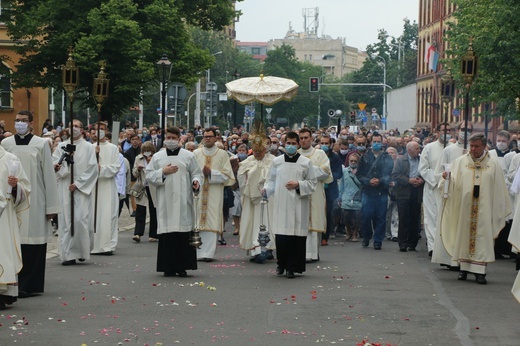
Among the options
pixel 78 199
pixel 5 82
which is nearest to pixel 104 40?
pixel 5 82

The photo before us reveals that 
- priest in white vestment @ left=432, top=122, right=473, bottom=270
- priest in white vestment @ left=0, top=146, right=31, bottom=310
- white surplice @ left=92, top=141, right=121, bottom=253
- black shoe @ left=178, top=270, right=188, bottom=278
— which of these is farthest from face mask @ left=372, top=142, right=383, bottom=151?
priest in white vestment @ left=0, top=146, right=31, bottom=310

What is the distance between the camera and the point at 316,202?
60.6ft

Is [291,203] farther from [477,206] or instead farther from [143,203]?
Answer: [143,203]

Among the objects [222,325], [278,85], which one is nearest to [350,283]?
[222,325]

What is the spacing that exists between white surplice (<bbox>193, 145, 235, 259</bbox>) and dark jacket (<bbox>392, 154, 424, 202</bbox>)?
10.8 ft

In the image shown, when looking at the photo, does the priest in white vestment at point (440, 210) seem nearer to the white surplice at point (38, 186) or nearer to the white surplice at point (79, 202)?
the white surplice at point (79, 202)

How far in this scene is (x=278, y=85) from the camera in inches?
1006

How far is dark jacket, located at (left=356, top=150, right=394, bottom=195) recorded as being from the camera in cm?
2119

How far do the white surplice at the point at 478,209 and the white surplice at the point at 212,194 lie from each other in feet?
13.0

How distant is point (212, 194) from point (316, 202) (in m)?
1.57

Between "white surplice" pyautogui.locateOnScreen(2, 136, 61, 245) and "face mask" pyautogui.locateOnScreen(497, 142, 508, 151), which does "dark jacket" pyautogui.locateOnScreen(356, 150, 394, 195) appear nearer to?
"face mask" pyautogui.locateOnScreen(497, 142, 508, 151)

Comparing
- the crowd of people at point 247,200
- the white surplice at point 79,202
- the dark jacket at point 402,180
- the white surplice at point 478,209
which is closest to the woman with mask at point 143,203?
the crowd of people at point 247,200

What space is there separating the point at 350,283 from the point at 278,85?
1108 cm

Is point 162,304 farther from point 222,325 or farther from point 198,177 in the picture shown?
point 198,177
